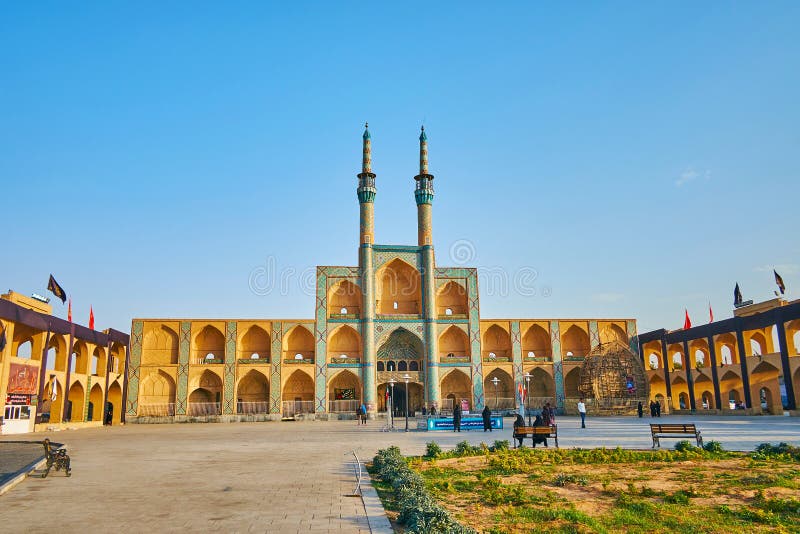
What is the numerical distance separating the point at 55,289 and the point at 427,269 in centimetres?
2266

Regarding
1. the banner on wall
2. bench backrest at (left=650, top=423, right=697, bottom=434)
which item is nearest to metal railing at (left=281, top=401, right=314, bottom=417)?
the banner on wall

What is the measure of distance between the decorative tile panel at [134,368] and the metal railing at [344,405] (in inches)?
490

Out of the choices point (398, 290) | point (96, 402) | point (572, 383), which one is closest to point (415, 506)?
point (96, 402)

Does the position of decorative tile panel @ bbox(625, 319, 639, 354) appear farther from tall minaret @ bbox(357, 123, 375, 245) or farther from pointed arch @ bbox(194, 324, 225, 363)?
pointed arch @ bbox(194, 324, 225, 363)

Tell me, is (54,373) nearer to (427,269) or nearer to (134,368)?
(134,368)

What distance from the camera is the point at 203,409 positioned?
38312mm

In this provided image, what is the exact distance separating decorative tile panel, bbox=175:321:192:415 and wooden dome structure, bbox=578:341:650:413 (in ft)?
84.9

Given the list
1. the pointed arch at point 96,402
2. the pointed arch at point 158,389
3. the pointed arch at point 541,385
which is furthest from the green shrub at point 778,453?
the pointed arch at point 158,389

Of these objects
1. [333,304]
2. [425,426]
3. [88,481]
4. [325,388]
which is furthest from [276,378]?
Result: [88,481]

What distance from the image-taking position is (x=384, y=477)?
9953 mm

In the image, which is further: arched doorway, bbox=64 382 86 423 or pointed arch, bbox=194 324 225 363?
pointed arch, bbox=194 324 225 363

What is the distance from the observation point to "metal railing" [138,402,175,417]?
124 ft

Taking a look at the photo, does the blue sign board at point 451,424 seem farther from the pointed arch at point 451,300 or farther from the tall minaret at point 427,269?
the pointed arch at point 451,300

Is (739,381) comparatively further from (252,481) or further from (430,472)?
(252,481)
